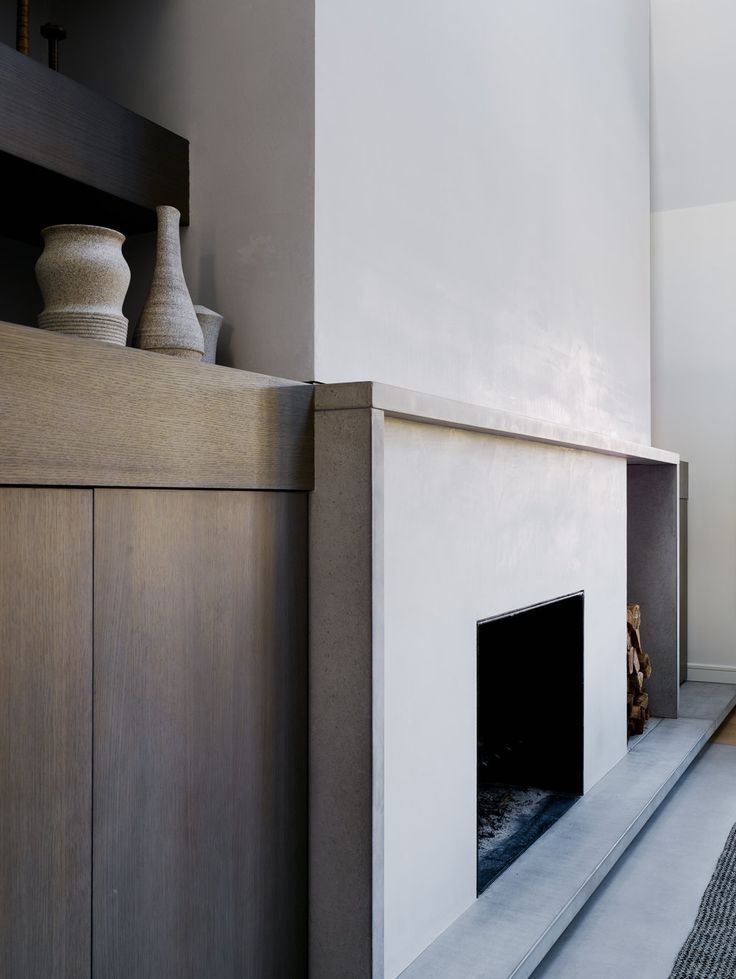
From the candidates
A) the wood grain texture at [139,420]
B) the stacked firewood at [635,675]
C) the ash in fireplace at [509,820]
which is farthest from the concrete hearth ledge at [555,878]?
the wood grain texture at [139,420]

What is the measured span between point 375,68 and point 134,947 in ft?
5.12

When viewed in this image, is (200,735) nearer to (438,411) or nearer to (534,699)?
(438,411)

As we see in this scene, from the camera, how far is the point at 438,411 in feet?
5.41

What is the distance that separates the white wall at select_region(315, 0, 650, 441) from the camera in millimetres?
1657

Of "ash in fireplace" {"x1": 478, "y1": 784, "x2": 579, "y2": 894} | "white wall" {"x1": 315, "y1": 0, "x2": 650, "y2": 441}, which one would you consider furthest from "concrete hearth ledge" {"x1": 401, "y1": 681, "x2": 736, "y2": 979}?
"white wall" {"x1": 315, "y1": 0, "x2": 650, "y2": 441}

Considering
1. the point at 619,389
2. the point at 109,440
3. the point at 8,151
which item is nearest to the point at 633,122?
the point at 619,389

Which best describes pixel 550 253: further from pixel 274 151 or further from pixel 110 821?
pixel 110 821

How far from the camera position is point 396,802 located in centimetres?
161

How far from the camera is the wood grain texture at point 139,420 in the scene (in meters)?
1.01

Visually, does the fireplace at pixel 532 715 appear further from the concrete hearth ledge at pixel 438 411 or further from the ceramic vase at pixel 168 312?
the ceramic vase at pixel 168 312

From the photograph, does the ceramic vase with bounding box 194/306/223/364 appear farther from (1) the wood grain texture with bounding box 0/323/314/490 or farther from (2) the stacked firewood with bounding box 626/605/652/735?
(2) the stacked firewood with bounding box 626/605/652/735

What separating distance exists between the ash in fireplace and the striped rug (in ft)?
1.37

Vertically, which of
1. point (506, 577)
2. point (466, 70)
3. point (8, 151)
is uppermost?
point (466, 70)

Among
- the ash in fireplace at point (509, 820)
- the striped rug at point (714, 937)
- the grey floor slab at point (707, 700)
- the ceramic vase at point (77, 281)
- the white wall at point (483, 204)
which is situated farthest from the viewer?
the grey floor slab at point (707, 700)
